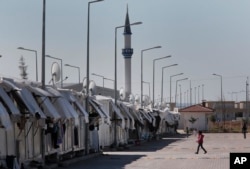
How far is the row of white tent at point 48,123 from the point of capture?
21234 millimetres

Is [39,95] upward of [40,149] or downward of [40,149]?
upward

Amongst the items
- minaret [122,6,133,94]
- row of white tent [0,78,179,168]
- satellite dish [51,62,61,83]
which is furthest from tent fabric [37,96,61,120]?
minaret [122,6,133,94]

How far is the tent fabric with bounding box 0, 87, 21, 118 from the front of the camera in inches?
787

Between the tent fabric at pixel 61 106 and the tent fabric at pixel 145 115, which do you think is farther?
the tent fabric at pixel 145 115

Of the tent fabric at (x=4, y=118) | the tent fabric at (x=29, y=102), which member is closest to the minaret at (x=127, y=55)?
the tent fabric at (x=29, y=102)

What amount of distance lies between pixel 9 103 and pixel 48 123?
5.94 metres

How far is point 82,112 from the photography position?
1219 inches

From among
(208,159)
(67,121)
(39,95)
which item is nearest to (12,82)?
(39,95)

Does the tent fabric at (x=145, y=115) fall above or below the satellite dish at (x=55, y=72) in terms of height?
below

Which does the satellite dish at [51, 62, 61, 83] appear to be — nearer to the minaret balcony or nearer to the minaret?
the minaret

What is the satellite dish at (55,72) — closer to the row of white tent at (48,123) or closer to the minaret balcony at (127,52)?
the row of white tent at (48,123)

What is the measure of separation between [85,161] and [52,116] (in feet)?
19.0

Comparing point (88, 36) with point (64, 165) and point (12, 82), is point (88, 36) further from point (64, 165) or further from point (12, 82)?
point (12, 82)

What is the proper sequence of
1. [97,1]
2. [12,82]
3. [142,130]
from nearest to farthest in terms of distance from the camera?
[12,82], [97,1], [142,130]
